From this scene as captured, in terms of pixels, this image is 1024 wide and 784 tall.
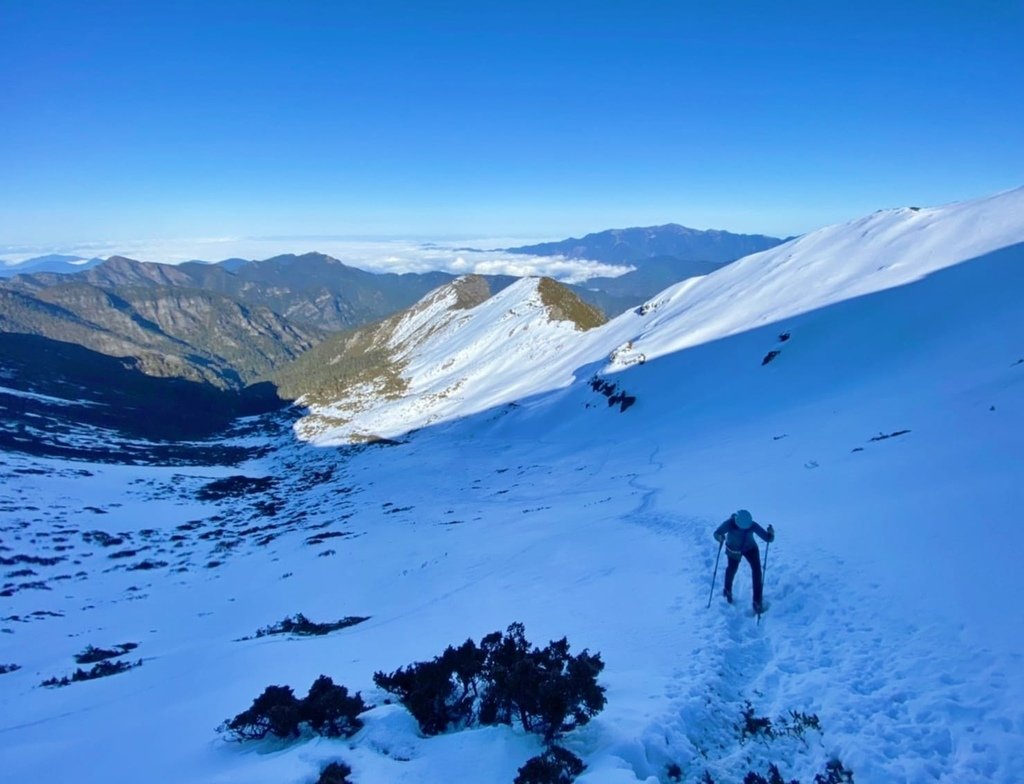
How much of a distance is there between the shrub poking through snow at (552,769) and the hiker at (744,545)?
22.5ft

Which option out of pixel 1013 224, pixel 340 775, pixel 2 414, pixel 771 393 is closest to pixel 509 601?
pixel 340 775

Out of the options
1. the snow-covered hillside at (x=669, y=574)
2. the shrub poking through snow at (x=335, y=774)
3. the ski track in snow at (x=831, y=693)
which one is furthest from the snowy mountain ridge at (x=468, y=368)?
the shrub poking through snow at (x=335, y=774)

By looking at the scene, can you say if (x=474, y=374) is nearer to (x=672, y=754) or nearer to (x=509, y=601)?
(x=509, y=601)

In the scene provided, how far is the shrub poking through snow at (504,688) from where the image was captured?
7.70m

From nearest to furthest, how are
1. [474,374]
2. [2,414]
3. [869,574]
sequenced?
[869,574] < [2,414] < [474,374]

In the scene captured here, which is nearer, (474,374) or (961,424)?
(961,424)

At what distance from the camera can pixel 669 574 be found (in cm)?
1546

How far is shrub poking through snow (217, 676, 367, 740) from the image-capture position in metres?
8.91

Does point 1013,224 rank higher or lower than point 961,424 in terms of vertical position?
higher

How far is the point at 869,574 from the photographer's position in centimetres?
→ 1223

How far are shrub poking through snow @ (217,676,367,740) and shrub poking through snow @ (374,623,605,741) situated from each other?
2.34 ft

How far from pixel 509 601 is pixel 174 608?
27.8 m

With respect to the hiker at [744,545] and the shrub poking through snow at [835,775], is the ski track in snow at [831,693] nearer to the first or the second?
the shrub poking through snow at [835,775]

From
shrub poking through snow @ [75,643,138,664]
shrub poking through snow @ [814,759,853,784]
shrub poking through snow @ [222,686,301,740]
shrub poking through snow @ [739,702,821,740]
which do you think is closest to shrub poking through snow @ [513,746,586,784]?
shrub poking through snow @ [739,702,821,740]
